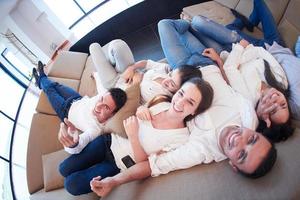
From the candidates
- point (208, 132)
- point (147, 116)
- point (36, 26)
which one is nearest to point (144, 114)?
point (147, 116)

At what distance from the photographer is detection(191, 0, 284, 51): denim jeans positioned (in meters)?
2.00

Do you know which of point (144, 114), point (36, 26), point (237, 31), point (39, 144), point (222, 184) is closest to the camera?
point (222, 184)

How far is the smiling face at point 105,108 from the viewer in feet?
5.36

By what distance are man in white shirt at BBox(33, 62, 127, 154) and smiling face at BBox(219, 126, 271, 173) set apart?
0.78m

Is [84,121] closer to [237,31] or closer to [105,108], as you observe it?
[105,108]

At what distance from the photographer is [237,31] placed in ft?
6.87

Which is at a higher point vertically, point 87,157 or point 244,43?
point 87,157

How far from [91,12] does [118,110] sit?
2.84 meters

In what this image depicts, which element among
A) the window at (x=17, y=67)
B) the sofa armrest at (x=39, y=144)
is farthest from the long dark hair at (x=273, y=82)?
the window at (x=17, y=67)

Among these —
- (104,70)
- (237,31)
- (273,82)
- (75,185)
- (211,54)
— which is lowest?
(273,82)

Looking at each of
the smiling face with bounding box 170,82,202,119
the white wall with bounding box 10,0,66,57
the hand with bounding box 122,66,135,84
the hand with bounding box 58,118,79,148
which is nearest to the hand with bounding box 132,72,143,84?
the hand with bounding box 122,66,135,84

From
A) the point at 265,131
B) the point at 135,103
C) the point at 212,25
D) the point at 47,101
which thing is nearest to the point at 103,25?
the point at 47,101

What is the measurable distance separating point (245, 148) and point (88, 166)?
1037 millimetres

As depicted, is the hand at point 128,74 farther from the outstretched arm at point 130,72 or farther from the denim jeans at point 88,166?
the denim jeans at point 88,166
